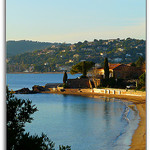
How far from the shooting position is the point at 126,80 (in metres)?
33.7

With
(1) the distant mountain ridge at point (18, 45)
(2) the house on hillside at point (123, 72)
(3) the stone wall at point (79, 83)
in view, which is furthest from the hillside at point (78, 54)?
(1) the distant mountain ridge at point (18, 45)

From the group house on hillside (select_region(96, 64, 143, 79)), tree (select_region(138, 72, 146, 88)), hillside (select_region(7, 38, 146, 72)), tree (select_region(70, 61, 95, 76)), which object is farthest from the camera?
tree (select_region(70, 61, 95, 76))

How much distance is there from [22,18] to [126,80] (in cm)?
2751

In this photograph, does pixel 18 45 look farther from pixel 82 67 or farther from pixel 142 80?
pixel 82 67

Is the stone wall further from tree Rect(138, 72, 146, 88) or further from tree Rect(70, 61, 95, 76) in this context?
tree Rect(138, 72, 146, 88)

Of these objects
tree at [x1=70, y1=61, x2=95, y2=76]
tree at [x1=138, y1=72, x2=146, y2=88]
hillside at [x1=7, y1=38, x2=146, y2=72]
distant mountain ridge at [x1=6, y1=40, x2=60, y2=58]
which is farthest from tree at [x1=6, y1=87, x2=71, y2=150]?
tree at [x1=70, y1=61, x2=95, y2=76]

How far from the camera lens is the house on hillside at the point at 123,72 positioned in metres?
34.6

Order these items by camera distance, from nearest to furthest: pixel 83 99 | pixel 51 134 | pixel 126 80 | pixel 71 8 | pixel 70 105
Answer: pixel 71 8, pixel 51 134, pixel 70 105, pixel 83 99, pixel 126 80

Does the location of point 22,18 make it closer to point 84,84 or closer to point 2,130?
point 2,130

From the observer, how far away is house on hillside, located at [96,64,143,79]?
34.6m

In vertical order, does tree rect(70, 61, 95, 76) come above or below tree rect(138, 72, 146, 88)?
above

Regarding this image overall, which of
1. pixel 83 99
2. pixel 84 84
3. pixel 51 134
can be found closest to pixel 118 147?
pixel 51 134

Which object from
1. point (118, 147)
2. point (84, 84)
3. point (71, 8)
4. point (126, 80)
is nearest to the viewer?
point (71, 8)

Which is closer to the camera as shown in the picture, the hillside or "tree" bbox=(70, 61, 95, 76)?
the hillside
